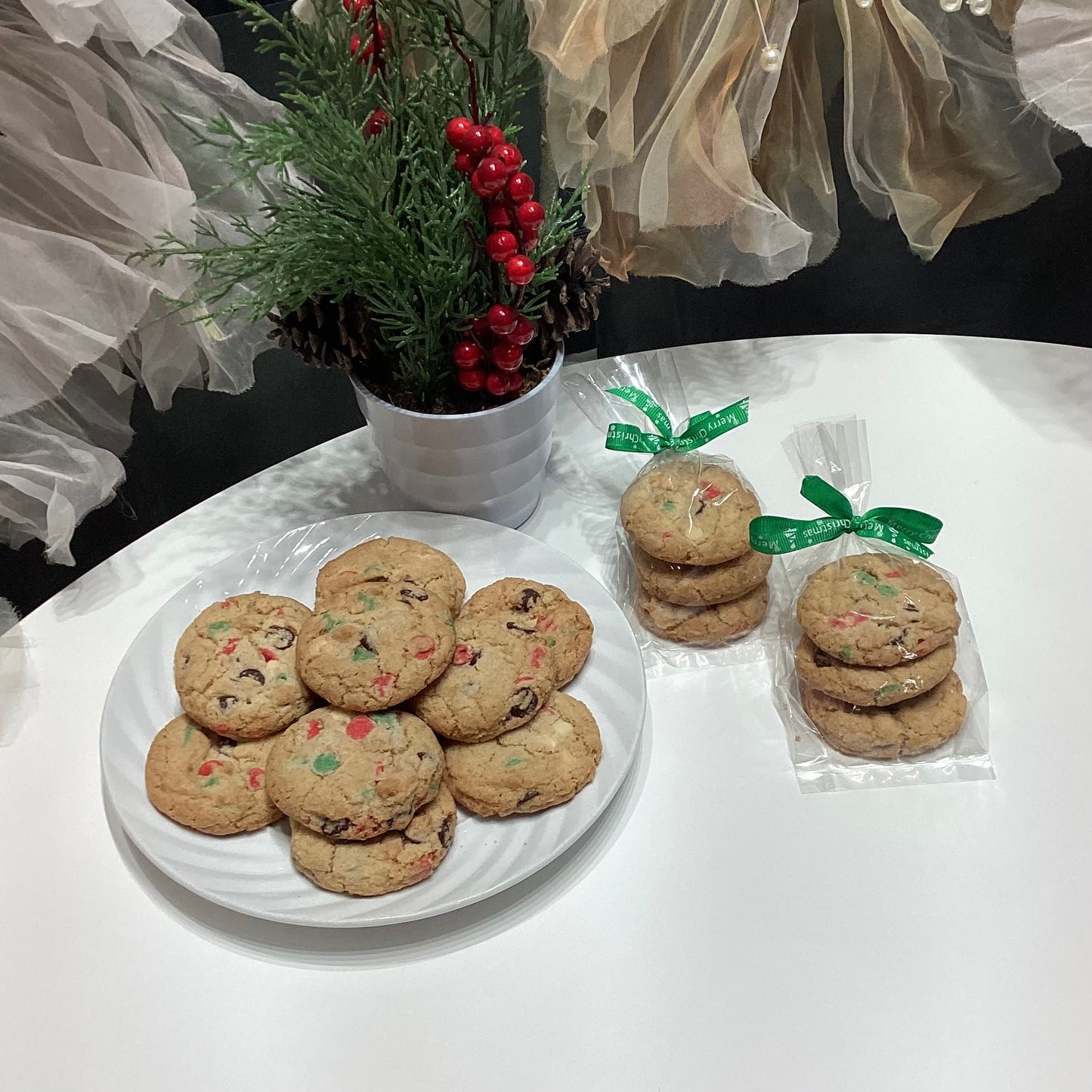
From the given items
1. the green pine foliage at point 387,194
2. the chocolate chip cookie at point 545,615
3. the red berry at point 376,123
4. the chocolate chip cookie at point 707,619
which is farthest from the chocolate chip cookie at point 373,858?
the red berry at point 376,123

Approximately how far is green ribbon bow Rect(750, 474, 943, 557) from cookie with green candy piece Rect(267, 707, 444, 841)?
278 millimetres

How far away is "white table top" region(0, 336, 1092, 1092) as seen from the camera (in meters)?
0.57

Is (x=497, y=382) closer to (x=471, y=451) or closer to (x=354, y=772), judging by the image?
(x=471, y=451)

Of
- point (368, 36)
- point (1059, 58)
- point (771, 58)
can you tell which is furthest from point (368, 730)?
point (1059, 58)

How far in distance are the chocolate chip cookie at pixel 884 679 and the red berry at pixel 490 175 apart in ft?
1.30

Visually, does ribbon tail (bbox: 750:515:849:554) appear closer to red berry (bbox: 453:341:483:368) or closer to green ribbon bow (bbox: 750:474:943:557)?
green ribbon bow (bbox: 750:474:943:557)

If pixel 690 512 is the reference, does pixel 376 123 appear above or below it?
above

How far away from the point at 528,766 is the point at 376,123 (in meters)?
0.46

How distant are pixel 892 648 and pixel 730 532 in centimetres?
14

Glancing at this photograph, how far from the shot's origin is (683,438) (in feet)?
2.60

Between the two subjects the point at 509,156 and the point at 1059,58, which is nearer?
the point at 509,156

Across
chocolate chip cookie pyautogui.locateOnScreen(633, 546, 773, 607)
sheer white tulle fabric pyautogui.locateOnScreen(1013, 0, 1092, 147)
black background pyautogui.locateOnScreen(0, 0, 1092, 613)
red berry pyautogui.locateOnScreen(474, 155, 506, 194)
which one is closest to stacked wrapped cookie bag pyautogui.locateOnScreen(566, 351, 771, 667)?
chocolate chip cookie pyautogui.locateOnScreen(633, 546, 773, 607)

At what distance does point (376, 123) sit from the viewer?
27.3 inches

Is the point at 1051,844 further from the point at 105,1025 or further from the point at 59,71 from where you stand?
the point at 59,71
